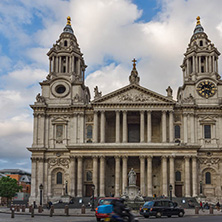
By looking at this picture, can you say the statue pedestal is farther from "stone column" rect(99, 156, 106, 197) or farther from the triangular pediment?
the triangular pediment

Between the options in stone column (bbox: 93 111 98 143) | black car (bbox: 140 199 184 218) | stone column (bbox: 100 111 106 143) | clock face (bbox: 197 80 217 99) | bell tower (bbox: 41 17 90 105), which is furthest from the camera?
bell tower (bbox: 41 17 90 105)

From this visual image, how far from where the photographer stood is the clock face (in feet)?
228

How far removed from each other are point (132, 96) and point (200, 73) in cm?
1419

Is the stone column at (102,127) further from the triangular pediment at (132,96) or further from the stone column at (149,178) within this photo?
the stone column at (149,178)

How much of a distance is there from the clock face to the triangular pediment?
756cm

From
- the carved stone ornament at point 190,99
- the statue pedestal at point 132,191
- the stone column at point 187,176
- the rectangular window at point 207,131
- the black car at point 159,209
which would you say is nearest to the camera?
the black car at point 159,209

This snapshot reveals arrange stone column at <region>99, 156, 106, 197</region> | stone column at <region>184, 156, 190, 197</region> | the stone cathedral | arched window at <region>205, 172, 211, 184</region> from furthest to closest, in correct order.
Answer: arched window at <region>205, 172, 211, 184</region>
the stone cathedral
stone column at <region>99, 156, 106, 197</region>
stone column at <region>184, 156, 190, 197</region>

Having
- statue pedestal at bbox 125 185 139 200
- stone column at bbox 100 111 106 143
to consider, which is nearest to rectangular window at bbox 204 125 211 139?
stone column at bbox 100 111 106 143

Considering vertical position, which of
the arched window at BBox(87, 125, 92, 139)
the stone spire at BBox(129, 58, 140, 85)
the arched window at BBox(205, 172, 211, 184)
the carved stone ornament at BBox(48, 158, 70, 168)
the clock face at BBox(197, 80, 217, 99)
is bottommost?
the arched window at BBox(205, 172, 211, 184)

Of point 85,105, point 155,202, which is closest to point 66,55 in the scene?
point 85,105

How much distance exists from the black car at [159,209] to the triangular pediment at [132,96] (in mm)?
31113

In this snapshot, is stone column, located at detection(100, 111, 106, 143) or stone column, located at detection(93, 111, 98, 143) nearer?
stone column, located at detection(100, 111, 106, 143)

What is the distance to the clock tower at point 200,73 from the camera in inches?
2724

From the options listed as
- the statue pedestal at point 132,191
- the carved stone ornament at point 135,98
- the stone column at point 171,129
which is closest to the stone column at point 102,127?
the carved stone ornament at point 135,98
